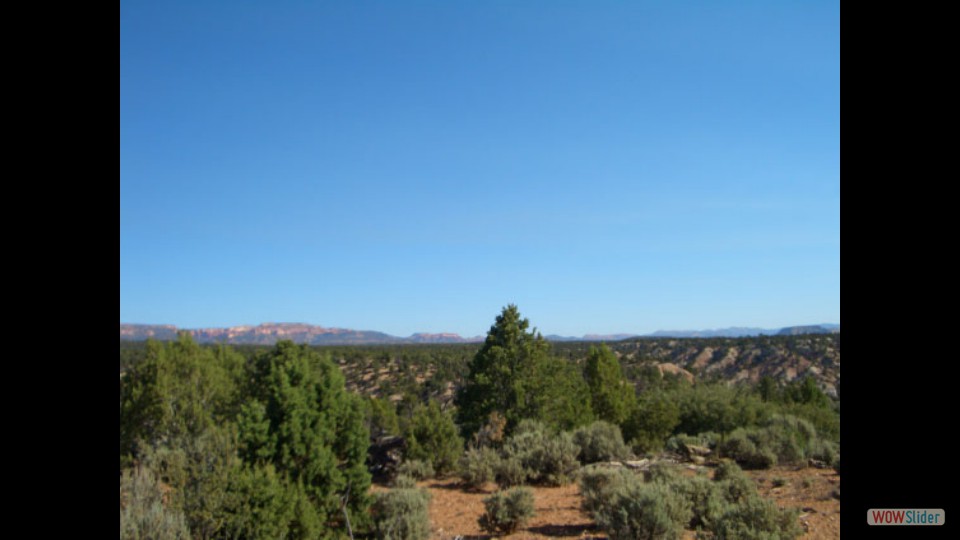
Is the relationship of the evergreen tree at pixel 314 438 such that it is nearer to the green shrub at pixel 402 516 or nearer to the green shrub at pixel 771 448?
the green shrub at pixel 402 516

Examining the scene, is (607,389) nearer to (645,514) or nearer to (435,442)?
(435,442)

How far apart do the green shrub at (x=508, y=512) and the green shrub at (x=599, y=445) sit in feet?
16.2

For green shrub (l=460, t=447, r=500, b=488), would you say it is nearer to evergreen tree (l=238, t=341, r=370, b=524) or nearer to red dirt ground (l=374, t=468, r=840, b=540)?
red dirt ground (l=374, t=468, r=840, b=540)

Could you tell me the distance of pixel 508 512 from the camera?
866 centimetres

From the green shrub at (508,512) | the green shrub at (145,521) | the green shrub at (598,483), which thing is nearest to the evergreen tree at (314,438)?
the green shrub at (508,512)

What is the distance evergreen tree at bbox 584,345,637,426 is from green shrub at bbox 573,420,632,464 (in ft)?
26.2

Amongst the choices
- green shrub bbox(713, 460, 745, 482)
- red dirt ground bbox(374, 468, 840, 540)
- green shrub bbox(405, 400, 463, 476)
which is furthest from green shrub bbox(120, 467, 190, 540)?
green shrub bbox(713, 460, 745, 482)

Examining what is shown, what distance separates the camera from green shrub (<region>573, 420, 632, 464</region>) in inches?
527
